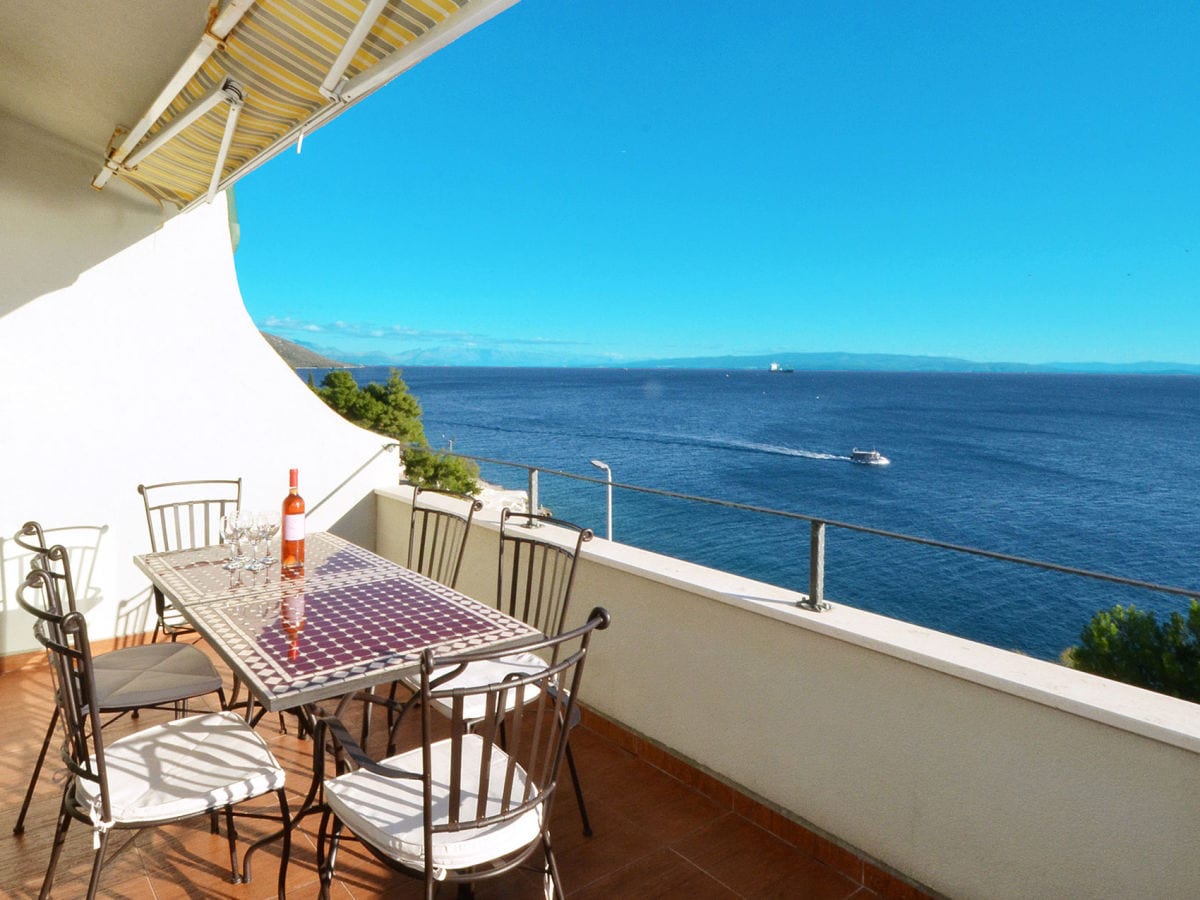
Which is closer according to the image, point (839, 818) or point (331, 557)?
point (839, 818)

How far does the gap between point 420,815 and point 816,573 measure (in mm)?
1327

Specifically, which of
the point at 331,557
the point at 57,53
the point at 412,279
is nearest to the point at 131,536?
the point at 331,557

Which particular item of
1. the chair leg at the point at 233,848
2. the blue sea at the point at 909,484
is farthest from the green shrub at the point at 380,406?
the chair leg at the point at 233,848

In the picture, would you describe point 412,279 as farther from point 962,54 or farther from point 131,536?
point 131,536

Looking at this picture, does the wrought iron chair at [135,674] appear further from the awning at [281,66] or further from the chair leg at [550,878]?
the awning at [281,66]

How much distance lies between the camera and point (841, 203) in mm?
55031

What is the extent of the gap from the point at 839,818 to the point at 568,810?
2.83 ft

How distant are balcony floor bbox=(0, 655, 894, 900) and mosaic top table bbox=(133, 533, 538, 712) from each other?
635mm

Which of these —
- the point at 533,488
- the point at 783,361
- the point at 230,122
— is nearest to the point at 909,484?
the point at 533,488

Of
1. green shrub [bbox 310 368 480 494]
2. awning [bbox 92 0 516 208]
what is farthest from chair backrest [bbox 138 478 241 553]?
green shrub [bbox 310 368 480 494]

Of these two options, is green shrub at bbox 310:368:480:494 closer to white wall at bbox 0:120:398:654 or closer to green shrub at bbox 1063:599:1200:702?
green shrub at bbox 1063:599:1200:702

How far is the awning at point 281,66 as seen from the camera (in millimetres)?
1771

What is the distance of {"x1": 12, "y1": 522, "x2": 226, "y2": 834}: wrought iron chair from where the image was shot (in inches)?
80.4

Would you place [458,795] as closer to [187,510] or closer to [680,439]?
[187,510]
